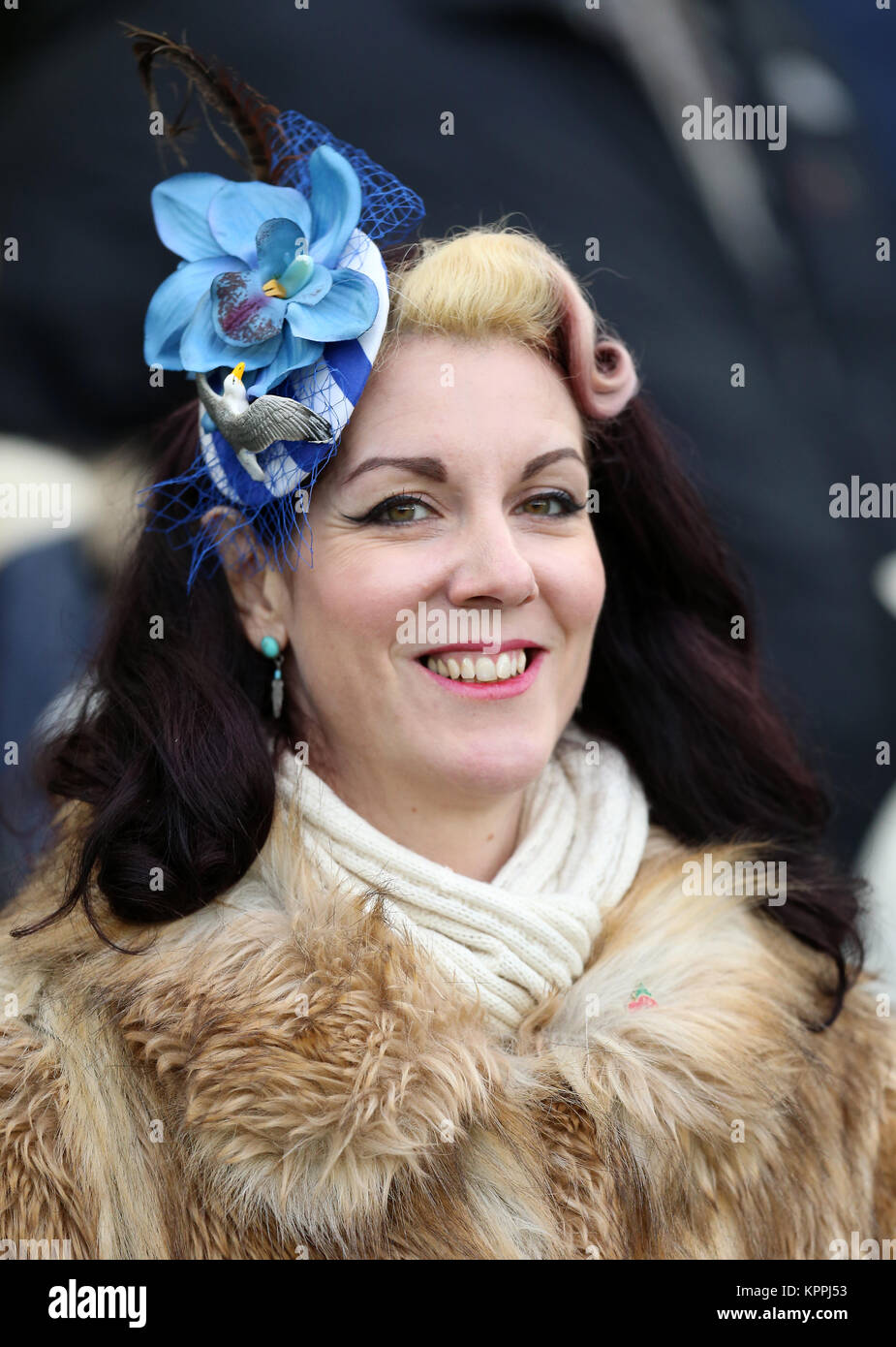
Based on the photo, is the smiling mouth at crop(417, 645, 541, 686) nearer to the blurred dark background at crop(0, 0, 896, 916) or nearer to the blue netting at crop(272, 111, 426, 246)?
the blue netting at crop(272, 111, 426, 246)

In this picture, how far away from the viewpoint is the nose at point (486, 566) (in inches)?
69.4

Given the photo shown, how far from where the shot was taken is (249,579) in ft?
6.50

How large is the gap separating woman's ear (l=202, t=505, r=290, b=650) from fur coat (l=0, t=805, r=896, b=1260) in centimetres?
→ 33

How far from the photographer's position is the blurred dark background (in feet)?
9.52

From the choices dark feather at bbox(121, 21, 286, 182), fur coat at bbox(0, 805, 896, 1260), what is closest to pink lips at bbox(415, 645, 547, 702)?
fur coat at bbox(0, 805, 896, 1260)

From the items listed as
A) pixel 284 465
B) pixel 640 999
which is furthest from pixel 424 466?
pixel 640 999

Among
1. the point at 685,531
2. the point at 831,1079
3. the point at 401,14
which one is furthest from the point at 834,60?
the point at 831,1079

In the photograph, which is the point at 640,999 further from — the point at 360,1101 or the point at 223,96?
the point at 223,96

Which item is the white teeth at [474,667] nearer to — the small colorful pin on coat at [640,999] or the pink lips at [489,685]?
the pink lips at [489,685]

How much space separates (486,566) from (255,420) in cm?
41
